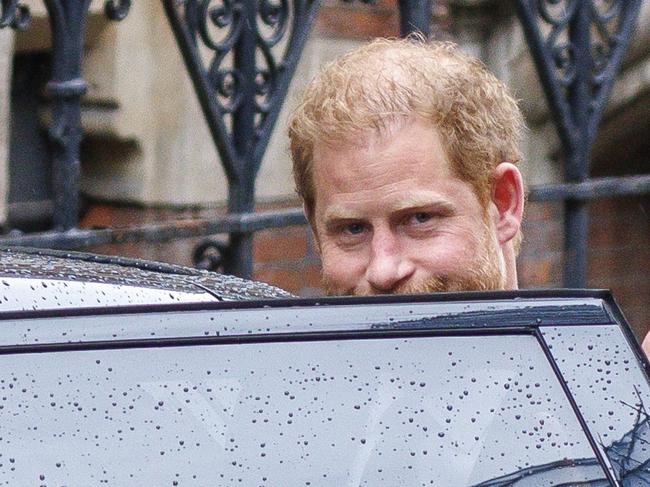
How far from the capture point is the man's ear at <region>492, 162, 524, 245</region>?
244 cm

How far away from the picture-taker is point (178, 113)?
5.02 metres

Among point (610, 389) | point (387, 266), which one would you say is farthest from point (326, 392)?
point (387, 266)

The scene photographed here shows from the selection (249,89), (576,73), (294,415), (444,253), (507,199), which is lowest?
(294,415)

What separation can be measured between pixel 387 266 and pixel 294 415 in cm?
52

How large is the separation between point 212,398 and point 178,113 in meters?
3.28

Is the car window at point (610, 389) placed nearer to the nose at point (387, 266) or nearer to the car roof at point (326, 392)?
the car roof at point (326, 392)

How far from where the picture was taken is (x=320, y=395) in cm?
183

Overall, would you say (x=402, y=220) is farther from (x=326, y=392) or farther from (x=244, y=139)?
(x=244, y=139)

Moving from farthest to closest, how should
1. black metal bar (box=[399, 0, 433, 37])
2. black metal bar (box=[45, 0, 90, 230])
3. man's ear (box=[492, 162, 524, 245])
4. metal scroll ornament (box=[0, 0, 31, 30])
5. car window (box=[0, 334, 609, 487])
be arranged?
black metal bar (box=[399, 0, 433, 37])
black metal bar (box=[45, 0, 90, 230])
metal scroll ornament (box=[0, 0, 31, 30])
man's ear (box=[492, 162, 524, 245])
car window (box=[0, 334, 609, 487])

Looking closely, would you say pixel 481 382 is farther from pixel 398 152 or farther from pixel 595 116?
pixel 595 116

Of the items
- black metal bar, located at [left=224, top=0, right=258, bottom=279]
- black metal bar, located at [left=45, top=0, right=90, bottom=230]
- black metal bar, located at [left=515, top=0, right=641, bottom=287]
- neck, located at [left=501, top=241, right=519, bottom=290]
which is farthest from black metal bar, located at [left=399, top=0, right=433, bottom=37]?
neck, located at [left=501, top=241, right=519, bottom=290]

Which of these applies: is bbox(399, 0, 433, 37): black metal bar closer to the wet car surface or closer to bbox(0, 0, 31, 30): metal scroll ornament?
bbox(0, 0, 31, 30): metal scroll ornament

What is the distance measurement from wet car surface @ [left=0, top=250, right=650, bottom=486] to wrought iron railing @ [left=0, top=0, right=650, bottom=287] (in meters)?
1.89

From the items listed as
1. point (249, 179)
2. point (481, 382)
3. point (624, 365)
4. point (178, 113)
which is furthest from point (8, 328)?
point (178, 113)
